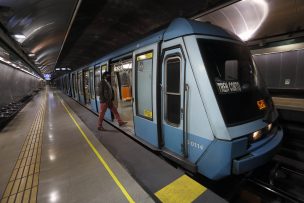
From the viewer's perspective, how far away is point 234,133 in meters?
2.32

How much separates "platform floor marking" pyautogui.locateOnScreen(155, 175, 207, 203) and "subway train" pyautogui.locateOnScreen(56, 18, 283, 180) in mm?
245

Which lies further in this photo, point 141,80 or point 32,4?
point 32,4

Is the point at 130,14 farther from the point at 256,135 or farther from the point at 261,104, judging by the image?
the point at 256,135

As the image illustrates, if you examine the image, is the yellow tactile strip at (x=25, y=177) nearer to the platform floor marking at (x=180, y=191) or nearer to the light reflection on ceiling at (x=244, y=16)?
the platform floor marking at (x=180, y=191)

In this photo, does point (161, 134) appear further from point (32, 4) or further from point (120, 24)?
point (120, 24)

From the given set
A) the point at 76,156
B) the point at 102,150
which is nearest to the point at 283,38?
the point at 102,150

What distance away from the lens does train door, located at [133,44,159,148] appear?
3408 millimetres

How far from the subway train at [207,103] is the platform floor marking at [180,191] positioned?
245 millimetres

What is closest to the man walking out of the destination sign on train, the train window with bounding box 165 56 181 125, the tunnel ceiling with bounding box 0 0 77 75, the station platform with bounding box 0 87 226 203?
the station platform with bounding box 0 87 226 203

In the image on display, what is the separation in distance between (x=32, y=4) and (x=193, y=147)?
18.7 feet

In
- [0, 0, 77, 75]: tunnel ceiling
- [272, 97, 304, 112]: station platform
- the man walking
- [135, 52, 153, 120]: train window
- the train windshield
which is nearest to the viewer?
the train windshield

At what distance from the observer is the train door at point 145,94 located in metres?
3.41

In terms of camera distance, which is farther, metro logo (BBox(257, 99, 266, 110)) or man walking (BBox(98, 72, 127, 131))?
man walking (BBox(98, 72, 127, 131))

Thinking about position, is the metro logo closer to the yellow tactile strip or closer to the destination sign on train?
the destination sign on train
